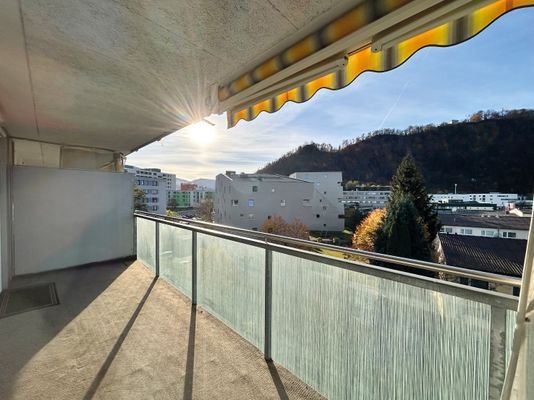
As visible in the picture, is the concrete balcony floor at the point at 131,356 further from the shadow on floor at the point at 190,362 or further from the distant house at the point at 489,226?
the distant house at the point at 489,226

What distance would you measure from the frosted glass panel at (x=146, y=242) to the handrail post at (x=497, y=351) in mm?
3968

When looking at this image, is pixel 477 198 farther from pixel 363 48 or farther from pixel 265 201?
pixel 363 48

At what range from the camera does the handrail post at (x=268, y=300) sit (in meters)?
2.02

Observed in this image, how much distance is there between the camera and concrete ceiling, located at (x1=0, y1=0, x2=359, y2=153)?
1.40 metres

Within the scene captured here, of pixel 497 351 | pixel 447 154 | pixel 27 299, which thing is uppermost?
pixel 447 154

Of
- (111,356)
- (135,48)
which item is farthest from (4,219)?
(135,48)

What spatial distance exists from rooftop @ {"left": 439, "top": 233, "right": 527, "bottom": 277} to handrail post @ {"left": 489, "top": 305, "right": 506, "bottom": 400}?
50.3ft

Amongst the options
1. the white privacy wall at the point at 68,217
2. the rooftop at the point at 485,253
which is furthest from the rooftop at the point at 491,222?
the white privacy wall at the point at 68,217

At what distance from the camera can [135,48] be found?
1.78m

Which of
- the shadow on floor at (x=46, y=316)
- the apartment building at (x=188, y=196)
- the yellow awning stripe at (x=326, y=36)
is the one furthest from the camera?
the apartment building at (x=188, y=196)

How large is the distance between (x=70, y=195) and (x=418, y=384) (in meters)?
5.40

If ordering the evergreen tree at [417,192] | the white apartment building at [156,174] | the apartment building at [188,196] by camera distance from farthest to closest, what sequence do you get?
1. the apartment building at [188,196]
2. the white apartment building at [156,174]
3. the evergreen tree at [417,192]

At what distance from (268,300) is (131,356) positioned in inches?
44.5

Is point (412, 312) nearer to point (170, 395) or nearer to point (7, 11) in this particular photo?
point (170, 395)
